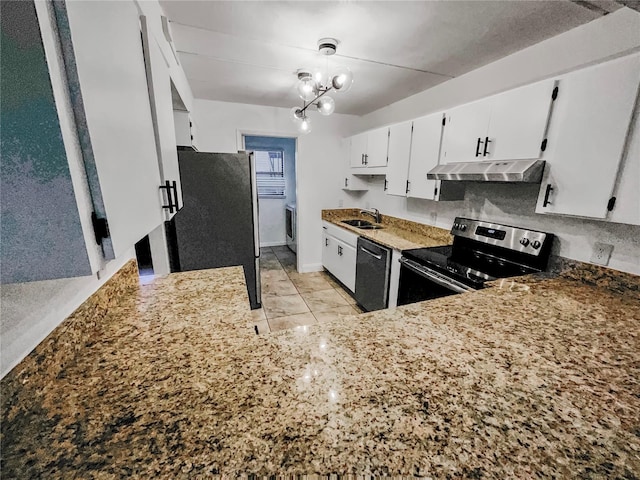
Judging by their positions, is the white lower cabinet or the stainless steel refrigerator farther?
the white lower cabinet

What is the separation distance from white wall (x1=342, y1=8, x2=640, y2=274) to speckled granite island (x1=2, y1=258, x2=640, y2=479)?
0.70 m

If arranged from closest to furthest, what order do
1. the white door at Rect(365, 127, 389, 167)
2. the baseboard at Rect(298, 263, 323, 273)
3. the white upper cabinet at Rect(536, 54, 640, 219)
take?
the white upper cabinet at Rect(536, 54, 640, 219)
the white door at Rect(365, 127, 389, 167)
the baseboard at Rect(298, 263, 323, 273)

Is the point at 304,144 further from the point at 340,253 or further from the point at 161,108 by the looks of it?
the point at 161,108

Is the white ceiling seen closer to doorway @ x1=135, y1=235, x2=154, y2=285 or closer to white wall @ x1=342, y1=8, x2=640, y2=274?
white wall @ x1=342, y1=8, x2=640, y2=274

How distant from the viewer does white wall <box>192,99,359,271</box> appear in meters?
3.43

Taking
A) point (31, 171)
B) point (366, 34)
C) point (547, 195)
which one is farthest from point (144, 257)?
point (547, 195)

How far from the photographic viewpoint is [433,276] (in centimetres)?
195

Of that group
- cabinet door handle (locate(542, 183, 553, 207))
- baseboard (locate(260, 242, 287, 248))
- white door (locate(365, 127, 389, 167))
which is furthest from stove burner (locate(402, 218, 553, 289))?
A: baseboard (locate(260, 242, 287, 248))

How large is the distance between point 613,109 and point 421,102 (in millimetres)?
1921

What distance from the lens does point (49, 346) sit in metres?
0.68

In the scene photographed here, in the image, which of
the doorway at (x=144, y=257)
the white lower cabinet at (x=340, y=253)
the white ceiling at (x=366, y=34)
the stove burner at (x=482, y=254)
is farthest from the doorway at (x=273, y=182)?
the stove burner at (x=482, y=254)

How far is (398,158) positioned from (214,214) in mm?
1983

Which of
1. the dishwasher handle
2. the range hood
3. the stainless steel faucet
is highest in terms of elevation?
the range hood

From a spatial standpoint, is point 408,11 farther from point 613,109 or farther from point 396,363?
point 396,363
